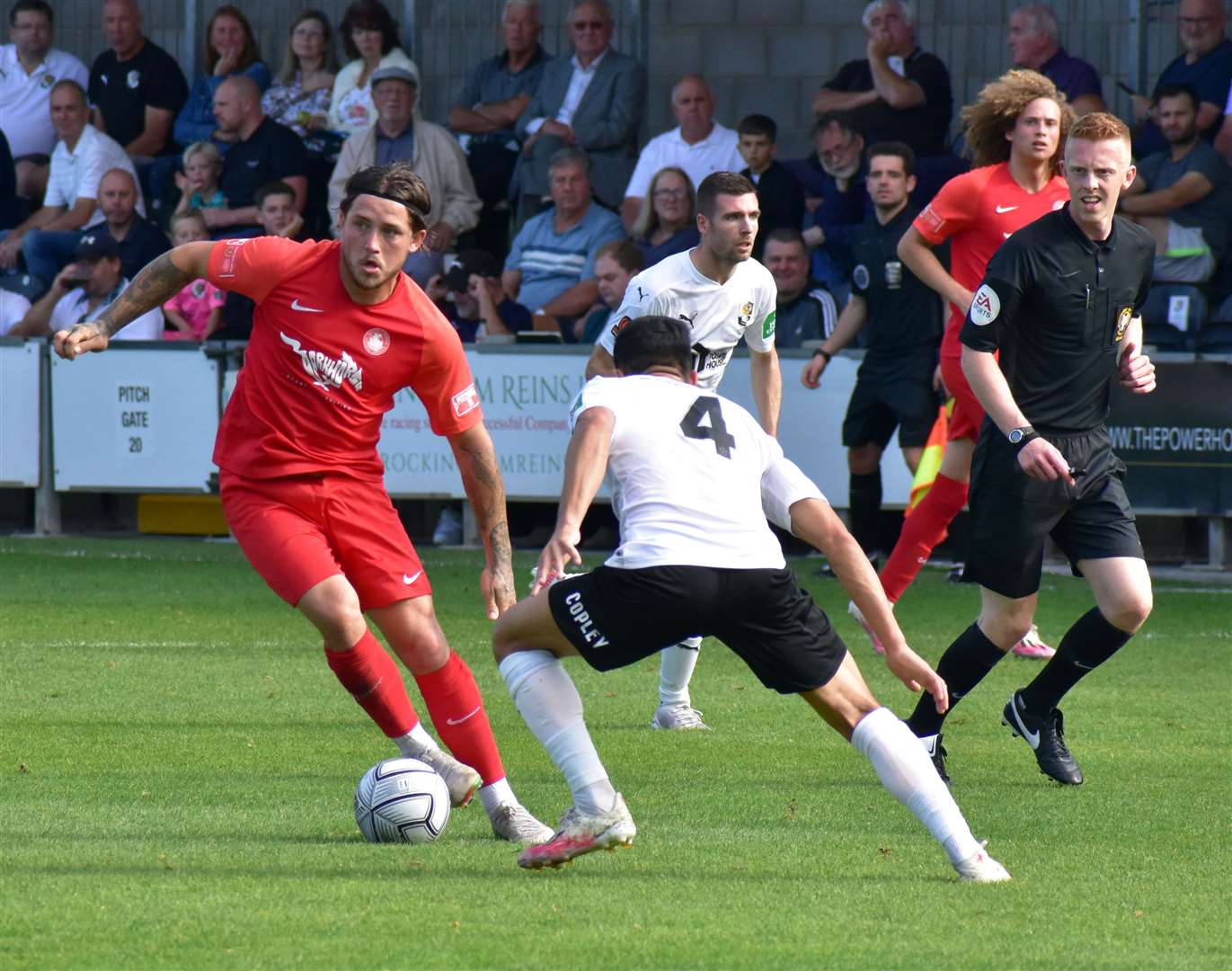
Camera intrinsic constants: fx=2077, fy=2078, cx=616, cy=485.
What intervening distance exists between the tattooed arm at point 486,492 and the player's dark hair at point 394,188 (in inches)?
28.4

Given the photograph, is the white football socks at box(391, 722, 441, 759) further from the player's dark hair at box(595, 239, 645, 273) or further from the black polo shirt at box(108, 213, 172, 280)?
the black polo shirt at box(108, 213, 172, 280)

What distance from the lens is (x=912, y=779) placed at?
5707 mm

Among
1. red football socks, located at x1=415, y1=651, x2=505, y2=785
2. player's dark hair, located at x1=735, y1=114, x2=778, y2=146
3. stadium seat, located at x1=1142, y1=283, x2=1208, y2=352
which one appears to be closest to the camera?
red football socks, located at x1=415, y1=651, x2=505, y2=785

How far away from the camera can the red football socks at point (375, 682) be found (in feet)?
22.0

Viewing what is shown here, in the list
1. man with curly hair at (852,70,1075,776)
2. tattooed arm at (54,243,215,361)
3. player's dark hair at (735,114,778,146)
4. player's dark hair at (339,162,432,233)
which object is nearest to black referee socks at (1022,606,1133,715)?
man with curly hair at (852,70,1075,776)

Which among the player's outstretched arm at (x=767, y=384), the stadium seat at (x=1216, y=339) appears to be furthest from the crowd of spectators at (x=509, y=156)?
the player's outstretched arm at (x=767, y=384)

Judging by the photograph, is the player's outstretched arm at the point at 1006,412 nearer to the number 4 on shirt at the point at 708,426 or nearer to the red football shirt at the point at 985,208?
the number 4 on shirt at the point at 708,426

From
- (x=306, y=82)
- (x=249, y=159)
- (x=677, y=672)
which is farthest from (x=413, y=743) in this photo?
(x=306, y=82)

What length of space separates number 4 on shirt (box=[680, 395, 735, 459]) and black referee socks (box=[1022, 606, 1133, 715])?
232 cm

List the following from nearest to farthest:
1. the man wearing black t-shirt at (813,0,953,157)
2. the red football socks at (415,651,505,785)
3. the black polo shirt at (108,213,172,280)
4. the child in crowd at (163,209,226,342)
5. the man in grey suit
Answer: the red football socks at (415,651,505,785)
the man wearing black t-shirt at (813,0,953,157)
the child in crowd at (163,209,226,342)
the man in grey suit
the black polo shirt at (108,213,172,280)

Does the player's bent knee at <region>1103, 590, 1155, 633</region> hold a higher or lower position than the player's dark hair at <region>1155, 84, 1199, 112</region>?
lower

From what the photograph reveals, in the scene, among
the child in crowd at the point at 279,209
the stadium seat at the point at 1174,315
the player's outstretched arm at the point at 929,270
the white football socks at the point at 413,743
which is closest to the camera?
the white football socks at the point at 413,743

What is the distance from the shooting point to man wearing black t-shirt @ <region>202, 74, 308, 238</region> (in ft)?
58.4

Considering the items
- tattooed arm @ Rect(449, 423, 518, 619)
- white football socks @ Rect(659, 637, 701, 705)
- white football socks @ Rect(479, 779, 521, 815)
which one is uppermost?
tattooed arm @ Rect(449, 423, 518, 619)
